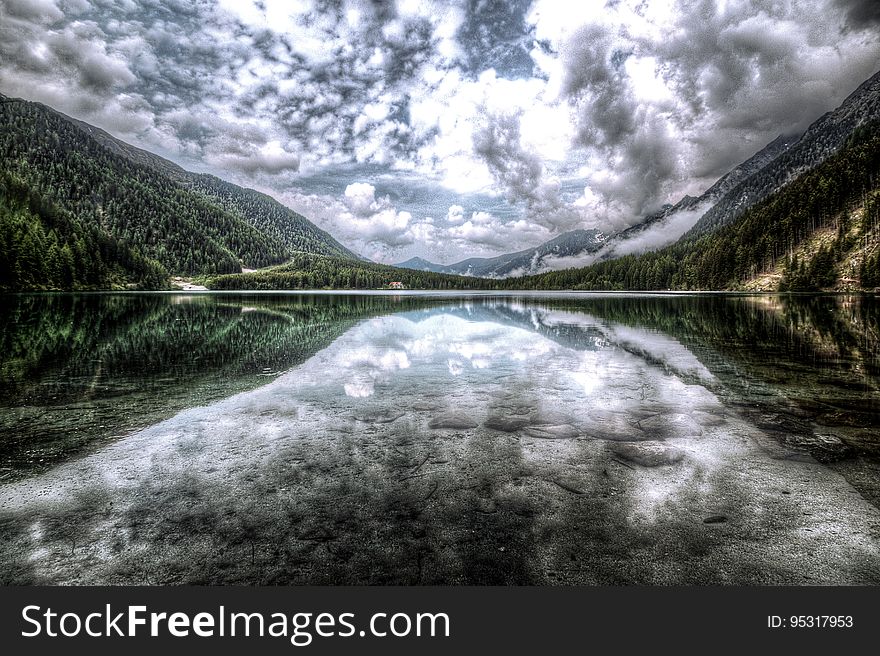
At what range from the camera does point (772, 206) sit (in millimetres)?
166000

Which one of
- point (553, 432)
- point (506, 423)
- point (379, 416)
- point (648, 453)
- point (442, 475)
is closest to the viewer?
point (442, 475)

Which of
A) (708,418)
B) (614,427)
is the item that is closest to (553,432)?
(614,427)

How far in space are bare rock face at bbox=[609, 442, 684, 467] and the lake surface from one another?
52 mm

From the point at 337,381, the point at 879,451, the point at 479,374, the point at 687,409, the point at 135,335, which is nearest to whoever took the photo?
the point at 879,451

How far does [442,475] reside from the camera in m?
6.70

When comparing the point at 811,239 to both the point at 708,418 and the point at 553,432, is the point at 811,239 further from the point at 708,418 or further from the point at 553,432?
the point at 553,432

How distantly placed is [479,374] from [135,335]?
2428 centimetres

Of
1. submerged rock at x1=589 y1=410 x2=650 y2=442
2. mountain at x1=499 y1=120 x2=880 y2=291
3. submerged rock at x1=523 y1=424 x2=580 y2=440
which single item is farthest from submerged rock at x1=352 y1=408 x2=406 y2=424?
mountain at x1=499 y1=120 x2=880 y2=291

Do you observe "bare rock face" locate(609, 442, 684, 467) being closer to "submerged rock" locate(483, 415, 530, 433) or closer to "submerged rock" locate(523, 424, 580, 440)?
"submerged rock" locate(523, 424, 580, 440)

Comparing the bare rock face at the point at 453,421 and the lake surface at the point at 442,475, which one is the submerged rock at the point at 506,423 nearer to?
the lake surface at the point at 442,475

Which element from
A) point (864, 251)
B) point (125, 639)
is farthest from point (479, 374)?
point (864, 251)

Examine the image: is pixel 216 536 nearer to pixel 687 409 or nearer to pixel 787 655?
Result: pixel 787 655

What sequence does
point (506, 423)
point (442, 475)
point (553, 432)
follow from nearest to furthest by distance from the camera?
point (442, 475)
point (553, 432)
point (506, 423)

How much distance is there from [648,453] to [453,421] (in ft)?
13.8
